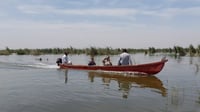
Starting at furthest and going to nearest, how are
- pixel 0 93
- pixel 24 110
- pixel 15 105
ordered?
pixel 0 93 < pixel 15 105 < pixel 24 110

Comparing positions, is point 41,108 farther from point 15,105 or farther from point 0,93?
point 0,93

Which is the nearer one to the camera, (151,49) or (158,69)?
(158,69)

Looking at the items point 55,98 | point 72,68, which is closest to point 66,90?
point 55,98

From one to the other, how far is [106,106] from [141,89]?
173 inches

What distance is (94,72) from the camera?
904 inches

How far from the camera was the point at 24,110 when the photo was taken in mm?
9688

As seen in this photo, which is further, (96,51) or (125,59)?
(96,51)

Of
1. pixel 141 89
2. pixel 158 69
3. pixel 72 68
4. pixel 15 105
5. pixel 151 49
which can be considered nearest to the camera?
pixel 15 105

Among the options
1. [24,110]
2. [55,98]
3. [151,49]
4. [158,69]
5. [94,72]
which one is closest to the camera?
[24,110]

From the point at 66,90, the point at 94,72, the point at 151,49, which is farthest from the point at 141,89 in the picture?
the point at 151,49

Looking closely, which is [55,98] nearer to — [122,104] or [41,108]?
[41,108]

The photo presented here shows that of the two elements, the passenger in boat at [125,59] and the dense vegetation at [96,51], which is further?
the dense vegetation at [96,51]

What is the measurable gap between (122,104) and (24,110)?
3282 millimetres

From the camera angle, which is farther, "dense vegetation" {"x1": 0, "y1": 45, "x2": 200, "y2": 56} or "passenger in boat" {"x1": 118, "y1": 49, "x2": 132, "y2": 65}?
"dense vegetation" {"x1": 0, "y1": 45, "x2": 200, "y2": 56}
